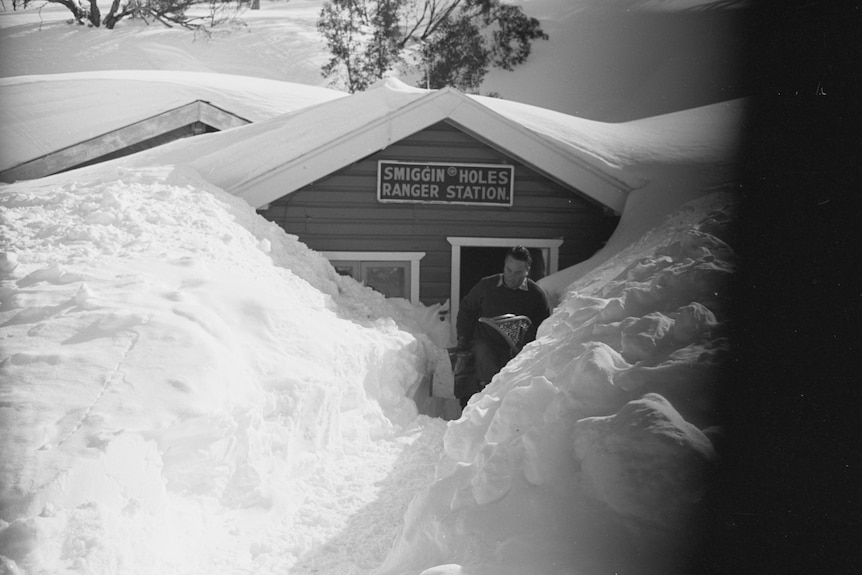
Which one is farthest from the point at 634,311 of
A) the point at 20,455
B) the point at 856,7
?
the point at 20,455

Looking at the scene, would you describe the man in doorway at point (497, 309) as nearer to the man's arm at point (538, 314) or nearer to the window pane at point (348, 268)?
the man's arm at point (538, 314)

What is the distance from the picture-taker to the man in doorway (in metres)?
6.11

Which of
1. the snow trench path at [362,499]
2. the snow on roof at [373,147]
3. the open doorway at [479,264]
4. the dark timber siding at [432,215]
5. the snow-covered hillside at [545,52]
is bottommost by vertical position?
the open doorway at [479,264]

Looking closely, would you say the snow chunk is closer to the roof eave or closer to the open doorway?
the roof eave

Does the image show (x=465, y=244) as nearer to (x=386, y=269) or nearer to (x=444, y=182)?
(x=444, y=182)

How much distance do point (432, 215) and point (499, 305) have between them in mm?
2657

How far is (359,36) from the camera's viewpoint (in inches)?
1003

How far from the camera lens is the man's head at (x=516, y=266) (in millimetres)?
6016

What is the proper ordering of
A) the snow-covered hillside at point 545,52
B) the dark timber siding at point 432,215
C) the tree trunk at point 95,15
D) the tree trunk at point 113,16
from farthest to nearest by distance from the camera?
the snow-covered hillside at point 545,52 → the tree trunk at point 95,15 → the tree trunk at point 113,16 → the dark timber siding at point 432,215

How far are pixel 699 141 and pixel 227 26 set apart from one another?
107 feet

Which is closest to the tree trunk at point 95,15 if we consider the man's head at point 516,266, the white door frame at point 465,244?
the white door frame at point 465,244

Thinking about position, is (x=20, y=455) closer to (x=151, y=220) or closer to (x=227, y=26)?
(x=151, y=220)

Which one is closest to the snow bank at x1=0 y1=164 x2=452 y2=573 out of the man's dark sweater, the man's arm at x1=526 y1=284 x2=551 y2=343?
the man's dark sweater

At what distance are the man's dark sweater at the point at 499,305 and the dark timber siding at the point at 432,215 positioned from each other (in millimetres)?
2397
